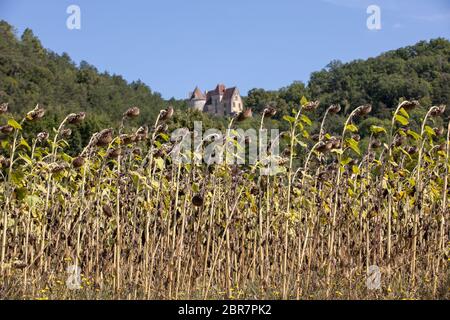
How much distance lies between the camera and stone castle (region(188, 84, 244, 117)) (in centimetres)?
12206

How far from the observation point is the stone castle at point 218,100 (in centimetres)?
12206

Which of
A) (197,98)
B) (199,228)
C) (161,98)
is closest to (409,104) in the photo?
(199,228)

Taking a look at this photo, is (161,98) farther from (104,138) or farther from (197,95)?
(104,138)

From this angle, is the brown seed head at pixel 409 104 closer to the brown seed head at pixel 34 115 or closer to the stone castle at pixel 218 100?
the brown seed head at pixel 34 115

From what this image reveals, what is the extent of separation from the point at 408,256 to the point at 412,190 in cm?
55

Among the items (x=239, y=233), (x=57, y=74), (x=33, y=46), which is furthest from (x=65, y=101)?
(x=239, y=233)

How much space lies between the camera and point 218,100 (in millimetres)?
126312

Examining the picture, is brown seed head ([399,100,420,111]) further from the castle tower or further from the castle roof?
the castle roof

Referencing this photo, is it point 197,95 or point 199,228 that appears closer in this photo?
point 199,228

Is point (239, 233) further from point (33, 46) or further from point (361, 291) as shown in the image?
point (33, 46)

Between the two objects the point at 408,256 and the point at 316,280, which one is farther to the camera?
the point at 408,256

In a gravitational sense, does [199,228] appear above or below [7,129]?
below

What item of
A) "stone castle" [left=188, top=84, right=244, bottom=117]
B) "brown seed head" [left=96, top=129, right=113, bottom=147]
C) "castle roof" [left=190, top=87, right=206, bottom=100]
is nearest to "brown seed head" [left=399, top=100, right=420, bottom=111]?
"brown seed head" [left=96, top=129, right=113, bottom=147]
